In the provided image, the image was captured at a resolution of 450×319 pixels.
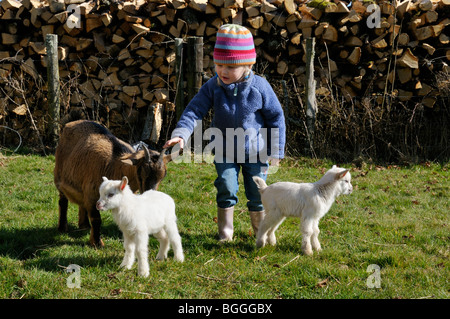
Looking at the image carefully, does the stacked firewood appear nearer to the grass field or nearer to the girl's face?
the grass field

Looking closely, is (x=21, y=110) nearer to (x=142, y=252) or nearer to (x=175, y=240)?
(x=175, y=240)

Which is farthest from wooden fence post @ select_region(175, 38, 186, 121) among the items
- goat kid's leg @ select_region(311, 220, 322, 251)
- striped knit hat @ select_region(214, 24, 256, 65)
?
goat kid's leg @ select_region(311, 220, 322, 251)

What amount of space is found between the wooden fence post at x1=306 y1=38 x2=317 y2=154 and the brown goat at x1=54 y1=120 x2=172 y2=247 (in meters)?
4.22

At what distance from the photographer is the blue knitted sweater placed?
4.89m

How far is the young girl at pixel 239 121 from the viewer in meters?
4.72

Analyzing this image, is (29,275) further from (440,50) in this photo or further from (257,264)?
(440,50)

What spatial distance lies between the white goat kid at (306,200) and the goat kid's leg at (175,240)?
836 mm

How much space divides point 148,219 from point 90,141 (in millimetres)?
1584

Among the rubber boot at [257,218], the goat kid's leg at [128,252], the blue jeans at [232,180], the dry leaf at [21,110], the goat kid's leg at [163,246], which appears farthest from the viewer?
the dry leaf at [21,110]

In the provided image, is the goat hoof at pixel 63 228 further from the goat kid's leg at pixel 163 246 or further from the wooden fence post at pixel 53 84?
the wooden fence post at pixel 53 84

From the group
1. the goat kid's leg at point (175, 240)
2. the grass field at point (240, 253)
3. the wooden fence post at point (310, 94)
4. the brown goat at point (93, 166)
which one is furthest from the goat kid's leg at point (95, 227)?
the wooden fence post at point (310, 94)

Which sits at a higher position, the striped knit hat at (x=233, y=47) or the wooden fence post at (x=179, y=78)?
the striped knit hat at (x=233, y=47)
